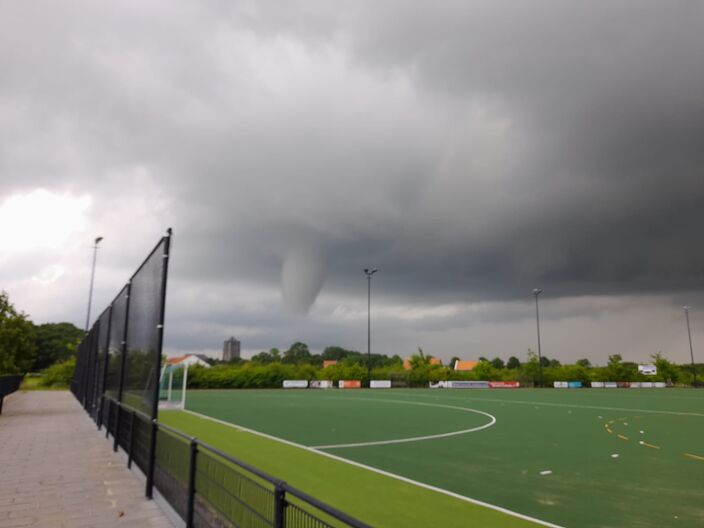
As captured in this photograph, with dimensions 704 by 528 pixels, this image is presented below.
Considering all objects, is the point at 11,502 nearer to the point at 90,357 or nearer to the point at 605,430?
the point at 90,357

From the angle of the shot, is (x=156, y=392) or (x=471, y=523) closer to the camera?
(x=471, y=523)

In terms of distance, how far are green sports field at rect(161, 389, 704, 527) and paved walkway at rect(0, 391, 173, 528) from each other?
256cm

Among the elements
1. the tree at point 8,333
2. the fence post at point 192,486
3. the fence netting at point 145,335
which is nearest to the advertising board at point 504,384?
the tree at point 8,333

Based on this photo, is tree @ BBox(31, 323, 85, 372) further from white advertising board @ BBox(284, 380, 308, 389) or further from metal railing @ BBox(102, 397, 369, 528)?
metal railing @ BBox(102, 397, 369, 528)

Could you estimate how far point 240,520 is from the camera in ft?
13.6

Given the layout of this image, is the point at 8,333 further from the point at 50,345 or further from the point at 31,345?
the point at 50,345

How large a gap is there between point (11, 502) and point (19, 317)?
20.4m

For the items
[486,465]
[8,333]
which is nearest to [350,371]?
[8,333]

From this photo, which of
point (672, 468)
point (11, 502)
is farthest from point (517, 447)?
point (11, 502)

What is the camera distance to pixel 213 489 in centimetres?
476

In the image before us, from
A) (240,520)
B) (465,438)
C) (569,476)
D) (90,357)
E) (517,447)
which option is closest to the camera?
(240,520)

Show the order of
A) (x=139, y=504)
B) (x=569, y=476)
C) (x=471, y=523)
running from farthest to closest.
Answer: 1. (x=569, y=476)
2. (x=139, y=504)
3. (x=471, y=523)

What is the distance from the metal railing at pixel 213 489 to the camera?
323 cm

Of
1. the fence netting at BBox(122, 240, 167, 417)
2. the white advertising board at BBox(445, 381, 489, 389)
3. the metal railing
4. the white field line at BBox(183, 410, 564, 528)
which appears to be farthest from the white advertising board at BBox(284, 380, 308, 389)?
the metal railing
